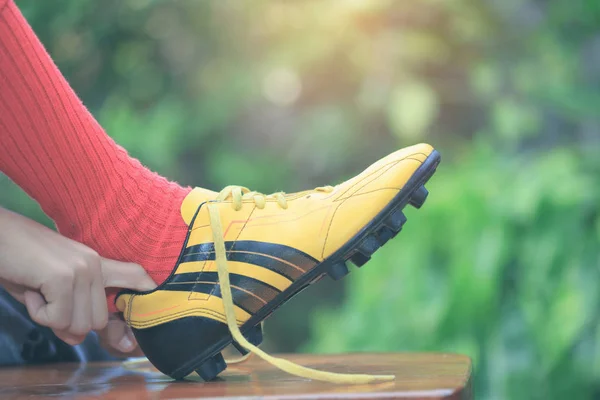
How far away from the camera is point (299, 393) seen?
81cm

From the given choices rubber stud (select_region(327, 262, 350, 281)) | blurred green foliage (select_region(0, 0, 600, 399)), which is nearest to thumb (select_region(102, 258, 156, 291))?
rubber stud (select_region(327, 262, 350, 281))

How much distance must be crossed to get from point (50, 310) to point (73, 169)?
0.56ft

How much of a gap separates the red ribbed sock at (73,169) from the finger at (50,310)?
93mm

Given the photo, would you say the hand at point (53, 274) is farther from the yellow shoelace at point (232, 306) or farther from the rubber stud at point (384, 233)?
the rubber stud at point (384, 233)

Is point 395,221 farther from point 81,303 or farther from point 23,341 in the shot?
point 23,341

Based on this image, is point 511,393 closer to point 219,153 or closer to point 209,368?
point 209,368

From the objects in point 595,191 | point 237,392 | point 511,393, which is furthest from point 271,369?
point 595,191

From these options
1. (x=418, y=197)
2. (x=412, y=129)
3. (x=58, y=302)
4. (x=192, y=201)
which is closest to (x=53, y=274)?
(x=58, y=302)

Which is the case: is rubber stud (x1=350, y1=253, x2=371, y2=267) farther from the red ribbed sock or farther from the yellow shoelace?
the red ribbed sock

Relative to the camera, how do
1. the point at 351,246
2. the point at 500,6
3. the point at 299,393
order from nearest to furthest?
the point at 299,393, the point at 351,246, the point at 500,6

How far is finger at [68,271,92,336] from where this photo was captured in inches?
39.2

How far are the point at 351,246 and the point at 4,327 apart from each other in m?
0.63

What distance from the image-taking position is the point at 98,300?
102cm

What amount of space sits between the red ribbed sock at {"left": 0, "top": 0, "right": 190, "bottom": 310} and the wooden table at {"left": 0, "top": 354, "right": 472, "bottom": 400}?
0.15 m
